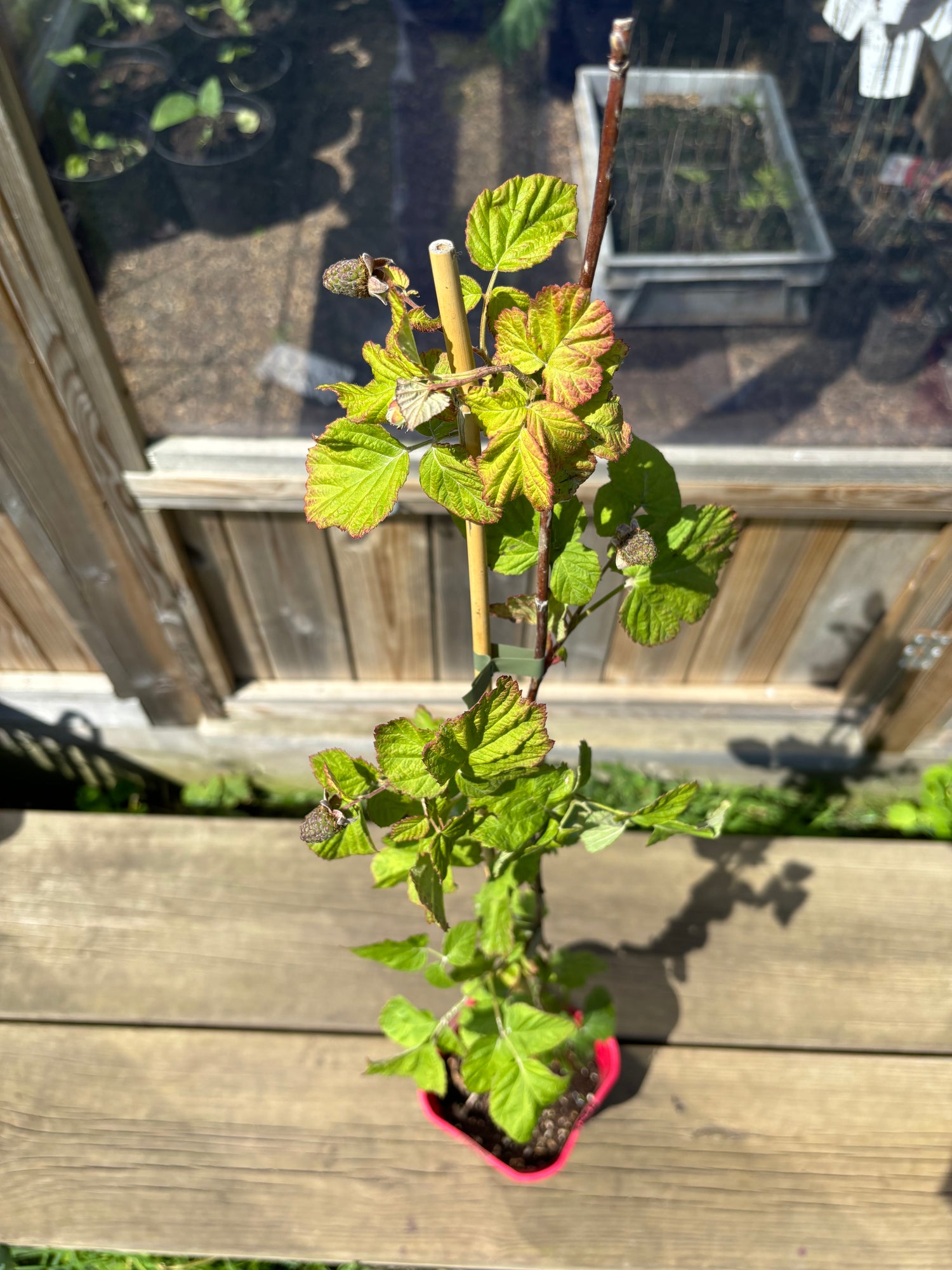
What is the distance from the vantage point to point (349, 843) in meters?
0.71

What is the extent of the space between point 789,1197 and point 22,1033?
1159 millimetres

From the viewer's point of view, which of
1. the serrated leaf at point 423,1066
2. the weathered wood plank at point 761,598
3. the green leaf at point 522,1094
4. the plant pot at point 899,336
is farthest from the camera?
the weathered wood plank at point 761,598

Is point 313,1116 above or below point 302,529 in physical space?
below

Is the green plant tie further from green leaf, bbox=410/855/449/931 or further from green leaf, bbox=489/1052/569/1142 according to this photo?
green leaf, bbox=489/1052/569/1142

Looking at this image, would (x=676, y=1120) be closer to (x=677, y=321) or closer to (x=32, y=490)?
(x=677, y=321)

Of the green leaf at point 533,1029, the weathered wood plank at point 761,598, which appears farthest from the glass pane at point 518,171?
the green leaf at point 533,1029

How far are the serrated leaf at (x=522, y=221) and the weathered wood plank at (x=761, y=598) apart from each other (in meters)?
1.00

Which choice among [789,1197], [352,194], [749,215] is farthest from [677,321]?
[789,1197]

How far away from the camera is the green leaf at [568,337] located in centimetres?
46

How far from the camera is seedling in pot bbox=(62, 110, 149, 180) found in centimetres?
105

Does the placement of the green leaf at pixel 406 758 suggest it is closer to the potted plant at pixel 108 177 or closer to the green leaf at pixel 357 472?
the green leaf at pixel 357 472

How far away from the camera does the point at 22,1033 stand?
4.37 ft

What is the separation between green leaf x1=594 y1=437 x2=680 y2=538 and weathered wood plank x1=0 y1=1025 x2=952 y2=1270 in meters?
0.95

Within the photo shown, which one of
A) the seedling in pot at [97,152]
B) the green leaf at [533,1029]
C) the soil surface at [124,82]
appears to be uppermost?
the soil surface at [124,82]
